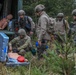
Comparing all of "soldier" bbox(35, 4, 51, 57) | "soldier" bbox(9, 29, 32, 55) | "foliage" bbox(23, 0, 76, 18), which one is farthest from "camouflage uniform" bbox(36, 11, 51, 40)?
"foliage" bbox(23, 0, 76, 18)

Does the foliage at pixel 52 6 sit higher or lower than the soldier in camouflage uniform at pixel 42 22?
higher

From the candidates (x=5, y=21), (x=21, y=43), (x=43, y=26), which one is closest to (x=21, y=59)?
(x=21, y=43)

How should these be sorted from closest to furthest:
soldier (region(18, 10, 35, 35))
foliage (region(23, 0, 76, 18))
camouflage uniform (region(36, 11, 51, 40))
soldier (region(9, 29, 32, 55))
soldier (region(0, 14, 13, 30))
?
1. camouflage uniform (region(36, 11, 51, 40))
2. soldier (region(9, 29, 32, 55))
3. soldier (region(18, 10, 35, 35))
4. soldier (region(0, 14, 13, 30))
5. foliage (region(23, 0, 76, 18))

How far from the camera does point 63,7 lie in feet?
46.6

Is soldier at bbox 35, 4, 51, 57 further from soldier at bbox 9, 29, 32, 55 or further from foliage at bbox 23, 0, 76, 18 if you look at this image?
foliage at bbox 23, 0, 76, 18

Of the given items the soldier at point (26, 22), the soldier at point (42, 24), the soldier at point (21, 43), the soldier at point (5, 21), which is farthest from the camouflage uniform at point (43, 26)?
the soldier at point (5, 21)

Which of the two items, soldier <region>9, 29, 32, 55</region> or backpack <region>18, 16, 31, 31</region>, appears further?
backpack <region>18, 16, 31, 31</region>

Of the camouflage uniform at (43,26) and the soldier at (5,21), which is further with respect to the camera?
the soldier at (5,21)

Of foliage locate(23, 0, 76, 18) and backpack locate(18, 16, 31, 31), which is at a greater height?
foliage locate(23, 0, 76, 18)

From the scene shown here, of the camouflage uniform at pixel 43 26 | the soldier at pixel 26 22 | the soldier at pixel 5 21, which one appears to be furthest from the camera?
the soldier at pixel 5 21

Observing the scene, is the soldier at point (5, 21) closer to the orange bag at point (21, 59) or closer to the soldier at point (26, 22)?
the soldier at point (26, 22)

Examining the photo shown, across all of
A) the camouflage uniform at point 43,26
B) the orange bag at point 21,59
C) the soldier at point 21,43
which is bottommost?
the orange bag at point 21,59

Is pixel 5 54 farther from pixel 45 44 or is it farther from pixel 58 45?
pixel 58 45

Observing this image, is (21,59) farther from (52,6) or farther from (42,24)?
(52,6)
